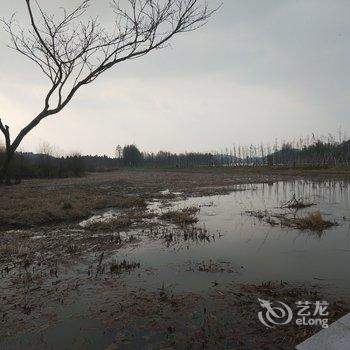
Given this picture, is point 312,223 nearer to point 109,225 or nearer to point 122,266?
point 109,225

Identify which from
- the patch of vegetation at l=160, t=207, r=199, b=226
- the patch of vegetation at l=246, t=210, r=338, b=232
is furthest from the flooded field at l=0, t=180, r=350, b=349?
the patch of vegetation at l=160, t=207, r=199, b=226

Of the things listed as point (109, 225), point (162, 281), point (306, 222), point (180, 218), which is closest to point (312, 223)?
point (306, 222)

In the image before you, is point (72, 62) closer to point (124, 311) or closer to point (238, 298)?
point (124, 311)

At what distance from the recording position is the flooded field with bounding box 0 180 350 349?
21.4 feet

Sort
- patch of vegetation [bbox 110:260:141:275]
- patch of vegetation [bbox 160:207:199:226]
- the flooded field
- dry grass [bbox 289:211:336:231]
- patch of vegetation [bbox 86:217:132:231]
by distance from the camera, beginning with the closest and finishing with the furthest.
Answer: the flooded field < patch of vegetation [bbox 110:260:141:275] < dry grass [bbox 289:211:336:231] < patch of vegetation [bbox 86:217:132:231] < patch of vegetation [bbox 160:207:199:226]

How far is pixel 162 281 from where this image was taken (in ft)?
30.9

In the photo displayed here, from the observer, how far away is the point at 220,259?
11312 mm

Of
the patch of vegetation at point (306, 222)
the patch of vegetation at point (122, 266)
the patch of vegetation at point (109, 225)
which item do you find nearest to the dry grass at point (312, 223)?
the patch of vegetation at point (306, 222)

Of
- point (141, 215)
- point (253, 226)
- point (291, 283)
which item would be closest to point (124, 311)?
point (291, 283)

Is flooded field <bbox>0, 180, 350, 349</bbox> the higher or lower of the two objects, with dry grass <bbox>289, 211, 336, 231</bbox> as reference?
lower

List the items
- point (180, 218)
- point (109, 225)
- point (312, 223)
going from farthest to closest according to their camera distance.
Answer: point (180, 218) < point (109, 225) < point (312, 223)

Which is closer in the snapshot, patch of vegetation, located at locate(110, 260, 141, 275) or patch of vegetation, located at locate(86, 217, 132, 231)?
patch of vegetation, located at locate(110, 260, 141, 275)

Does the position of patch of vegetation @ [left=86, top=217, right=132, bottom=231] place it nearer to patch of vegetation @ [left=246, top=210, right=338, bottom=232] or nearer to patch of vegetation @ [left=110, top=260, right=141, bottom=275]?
patch of vegetation @ [left=110, top=260, right=141, bottom=275]

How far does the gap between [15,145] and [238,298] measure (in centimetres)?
635
